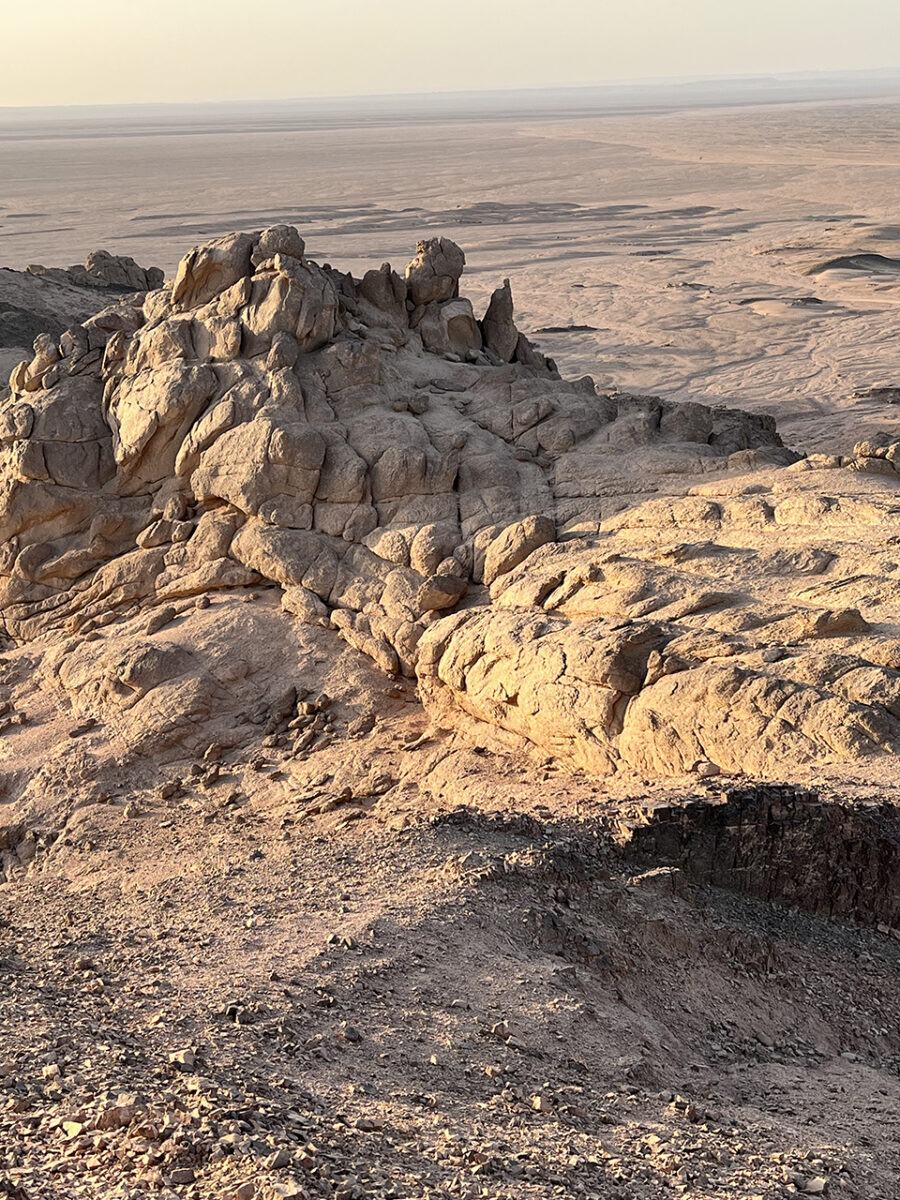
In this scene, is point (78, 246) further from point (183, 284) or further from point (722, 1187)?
point (722, 1187)

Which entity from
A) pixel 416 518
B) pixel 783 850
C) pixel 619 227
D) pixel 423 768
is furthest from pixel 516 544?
pixel 619 227

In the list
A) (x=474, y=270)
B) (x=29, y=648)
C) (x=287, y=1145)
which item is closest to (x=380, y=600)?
(x=29, y=648)

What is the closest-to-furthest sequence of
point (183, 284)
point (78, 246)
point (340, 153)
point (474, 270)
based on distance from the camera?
point (183, 284), point (474, 270), point (78, 246), point (340, 153)

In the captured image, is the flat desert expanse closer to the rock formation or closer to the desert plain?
the rock formation

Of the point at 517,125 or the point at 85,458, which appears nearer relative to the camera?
the point at 85,458

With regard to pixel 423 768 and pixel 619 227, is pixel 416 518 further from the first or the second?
pixel 619 227

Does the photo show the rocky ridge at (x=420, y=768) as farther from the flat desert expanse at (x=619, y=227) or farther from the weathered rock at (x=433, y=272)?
the flat desert expanse at (x=619, y=227)

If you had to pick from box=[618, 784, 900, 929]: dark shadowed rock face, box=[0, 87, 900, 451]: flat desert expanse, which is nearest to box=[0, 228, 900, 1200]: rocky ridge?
box=[618, 784, 900, 929]: dark shadowed rock face
